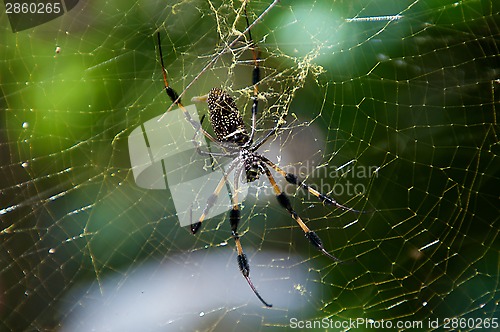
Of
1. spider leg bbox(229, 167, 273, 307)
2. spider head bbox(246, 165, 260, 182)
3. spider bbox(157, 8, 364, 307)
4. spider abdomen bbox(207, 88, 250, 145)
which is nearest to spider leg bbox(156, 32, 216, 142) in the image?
spider bbox(157, 8, 364, 307)

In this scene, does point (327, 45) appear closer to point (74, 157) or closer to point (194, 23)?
point (194, 23)

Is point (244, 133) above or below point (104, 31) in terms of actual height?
below

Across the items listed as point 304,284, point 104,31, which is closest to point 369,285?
point 304,284

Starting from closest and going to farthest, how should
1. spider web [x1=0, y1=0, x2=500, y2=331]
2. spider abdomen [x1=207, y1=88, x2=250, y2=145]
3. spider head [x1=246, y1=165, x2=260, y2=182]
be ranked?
1. spider web [x1=0, y1=0, x2=500, y2=331]
2. spider abdomen [x1=207, y1=88, x2=250, y2=145]
3. spider head [x1=246, y1=165, x2=260, y2=182]

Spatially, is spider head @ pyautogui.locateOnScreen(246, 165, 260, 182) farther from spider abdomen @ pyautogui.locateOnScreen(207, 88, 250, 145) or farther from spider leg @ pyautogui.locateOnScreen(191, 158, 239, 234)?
spider abdomen @ pyautogui.locateOnScreen(207, 88, 250, 145)

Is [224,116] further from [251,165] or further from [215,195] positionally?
[215,195]

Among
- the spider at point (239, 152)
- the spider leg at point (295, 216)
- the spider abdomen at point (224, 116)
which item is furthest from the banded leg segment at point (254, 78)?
the spider leg at point (295, 216)
